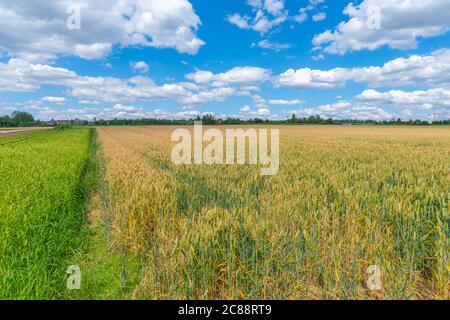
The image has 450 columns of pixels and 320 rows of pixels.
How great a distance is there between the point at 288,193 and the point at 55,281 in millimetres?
3917

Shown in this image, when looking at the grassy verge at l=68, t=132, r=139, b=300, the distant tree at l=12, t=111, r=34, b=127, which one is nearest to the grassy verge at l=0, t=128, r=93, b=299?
the grassy verge at l=68, t=132, r=139, b=300

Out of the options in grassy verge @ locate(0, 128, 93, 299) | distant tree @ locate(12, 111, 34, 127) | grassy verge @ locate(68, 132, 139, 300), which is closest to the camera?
grassy verge @ locate(0, 128, 93, 299)

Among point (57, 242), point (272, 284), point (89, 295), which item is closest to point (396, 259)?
point (272, 284)

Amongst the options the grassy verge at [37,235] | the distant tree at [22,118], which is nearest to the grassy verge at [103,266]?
the grassy verge at [37,235]

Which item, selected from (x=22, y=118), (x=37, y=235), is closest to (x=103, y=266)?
(x=37, y=235)

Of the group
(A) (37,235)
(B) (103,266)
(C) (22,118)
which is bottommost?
(B) (103,266)

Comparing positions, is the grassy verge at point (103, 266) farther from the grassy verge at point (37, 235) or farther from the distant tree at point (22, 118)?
the distant tree at point (22, 118)

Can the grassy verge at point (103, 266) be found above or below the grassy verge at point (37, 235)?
below

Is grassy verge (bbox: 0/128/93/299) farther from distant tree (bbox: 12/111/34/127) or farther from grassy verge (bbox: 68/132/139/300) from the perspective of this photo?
distant tree (bbox: 12/111/34/127)

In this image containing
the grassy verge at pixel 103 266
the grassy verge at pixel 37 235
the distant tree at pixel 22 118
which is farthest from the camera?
the distant tree at pixel 22 118

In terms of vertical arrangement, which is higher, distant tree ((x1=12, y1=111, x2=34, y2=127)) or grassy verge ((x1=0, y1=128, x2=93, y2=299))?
distant tree ((x1=12, y1=111, x2=34, y2=127))

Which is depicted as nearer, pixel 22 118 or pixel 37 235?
pixel 37 235

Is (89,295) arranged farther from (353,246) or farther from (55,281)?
(353,246)

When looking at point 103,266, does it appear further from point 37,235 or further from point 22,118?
point 22,118
